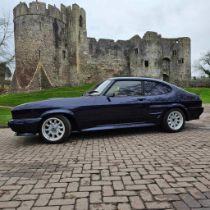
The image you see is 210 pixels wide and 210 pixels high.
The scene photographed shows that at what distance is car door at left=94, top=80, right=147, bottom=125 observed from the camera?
798 cm

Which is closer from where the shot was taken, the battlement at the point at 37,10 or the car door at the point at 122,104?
the car door at the point at 122,104

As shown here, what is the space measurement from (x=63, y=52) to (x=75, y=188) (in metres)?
40.5

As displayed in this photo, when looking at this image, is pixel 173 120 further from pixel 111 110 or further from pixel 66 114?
pixel 66 114

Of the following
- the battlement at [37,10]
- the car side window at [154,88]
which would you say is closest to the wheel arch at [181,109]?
the car side window at [154,88]

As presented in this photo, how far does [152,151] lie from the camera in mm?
6133

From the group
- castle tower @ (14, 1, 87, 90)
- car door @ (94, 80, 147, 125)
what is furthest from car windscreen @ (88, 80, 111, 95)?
castle tower @ (14, 1, 87, 90)

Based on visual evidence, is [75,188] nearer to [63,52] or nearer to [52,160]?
[52,160]

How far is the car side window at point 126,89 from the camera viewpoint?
27.1ft

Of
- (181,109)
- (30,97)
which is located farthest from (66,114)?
(30,97)

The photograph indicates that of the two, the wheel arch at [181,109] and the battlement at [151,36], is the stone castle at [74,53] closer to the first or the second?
the battlement at [151,36]

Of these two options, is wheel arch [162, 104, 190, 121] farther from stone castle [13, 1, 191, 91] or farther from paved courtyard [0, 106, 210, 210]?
stone castle [13, 1, 191, 91]

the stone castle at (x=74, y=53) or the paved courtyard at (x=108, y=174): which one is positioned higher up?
the stone castle at (x=74, y=53)

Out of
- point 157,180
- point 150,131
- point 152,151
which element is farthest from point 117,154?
point 150,131

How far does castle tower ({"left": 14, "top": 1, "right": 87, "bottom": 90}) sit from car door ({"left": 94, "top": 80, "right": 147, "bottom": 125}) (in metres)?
32.5
